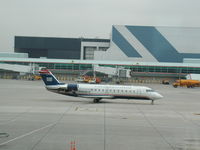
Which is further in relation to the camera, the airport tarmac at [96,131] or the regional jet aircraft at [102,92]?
the regional jet aircraft at [102,92]

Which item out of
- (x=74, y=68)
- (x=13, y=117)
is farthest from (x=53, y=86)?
(x=74, y=68)

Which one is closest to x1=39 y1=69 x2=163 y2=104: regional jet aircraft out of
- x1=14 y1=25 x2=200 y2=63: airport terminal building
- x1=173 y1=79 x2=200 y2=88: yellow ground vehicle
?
x1=173 y1=79 x2=200 y2=88: yellow ground vehicle

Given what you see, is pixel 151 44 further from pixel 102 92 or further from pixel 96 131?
pixel 96 131

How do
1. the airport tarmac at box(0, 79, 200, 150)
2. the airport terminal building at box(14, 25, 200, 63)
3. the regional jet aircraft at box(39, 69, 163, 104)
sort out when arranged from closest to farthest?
the airport tarmac at box(0, 79, 200, 150) → the regional jet aircraft at box(39, 69, 163, 104) → the airport terminal building at box(14, 25, 200, 63)

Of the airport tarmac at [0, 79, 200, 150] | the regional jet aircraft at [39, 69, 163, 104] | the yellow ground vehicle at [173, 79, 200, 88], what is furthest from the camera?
the yellow ground vehicle at [173, 79, 200, 88]

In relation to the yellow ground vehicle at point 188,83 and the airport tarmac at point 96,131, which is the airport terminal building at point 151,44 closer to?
the yellow ground vehicle at point 188,83

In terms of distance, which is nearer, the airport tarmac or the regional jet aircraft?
the airport tarmac

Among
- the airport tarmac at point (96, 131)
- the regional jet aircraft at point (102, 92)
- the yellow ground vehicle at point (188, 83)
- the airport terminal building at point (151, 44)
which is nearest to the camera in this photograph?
the airport tarmac at point (96, 131)

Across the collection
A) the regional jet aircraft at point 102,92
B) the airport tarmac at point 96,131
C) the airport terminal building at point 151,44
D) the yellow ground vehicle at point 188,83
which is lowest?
the airport tarmac at point 96,131

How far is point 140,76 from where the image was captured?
10288 cm

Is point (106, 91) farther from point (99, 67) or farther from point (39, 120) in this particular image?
point (99, 67)

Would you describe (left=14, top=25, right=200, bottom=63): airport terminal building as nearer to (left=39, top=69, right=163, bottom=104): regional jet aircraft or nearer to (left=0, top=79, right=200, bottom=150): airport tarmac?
(left=39, top=69, right=163, bottom=104): regional jet aircraft

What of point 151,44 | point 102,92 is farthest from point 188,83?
point 102,92

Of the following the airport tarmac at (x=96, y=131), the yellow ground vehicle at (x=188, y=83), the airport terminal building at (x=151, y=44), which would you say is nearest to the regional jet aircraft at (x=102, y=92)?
the airport tarmac at (x=96, y=131)
